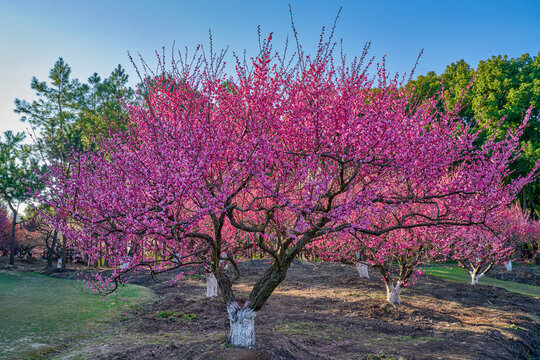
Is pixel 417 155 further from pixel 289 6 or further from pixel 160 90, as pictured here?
pixel 160 90

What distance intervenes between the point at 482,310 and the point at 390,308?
4053 mm

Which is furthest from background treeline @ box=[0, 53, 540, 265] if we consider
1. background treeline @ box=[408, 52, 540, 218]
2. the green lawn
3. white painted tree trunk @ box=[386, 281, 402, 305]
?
white painted tree trunk @ box=[386, 281, 402, 305]

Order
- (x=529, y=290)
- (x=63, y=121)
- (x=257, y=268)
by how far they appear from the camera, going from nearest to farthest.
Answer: (x=529, y=290) < (x=257, y=268) < (x=63, y=121)

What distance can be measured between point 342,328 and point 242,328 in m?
4.31

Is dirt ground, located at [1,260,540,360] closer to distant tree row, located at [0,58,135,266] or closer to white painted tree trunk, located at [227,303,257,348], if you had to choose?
white painted tree trunk, located at [227,303,257,348]

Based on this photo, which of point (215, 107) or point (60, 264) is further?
point (60, 264)

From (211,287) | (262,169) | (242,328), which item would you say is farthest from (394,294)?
(262,169)

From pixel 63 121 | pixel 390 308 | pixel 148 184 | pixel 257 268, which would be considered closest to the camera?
pixel 148 184

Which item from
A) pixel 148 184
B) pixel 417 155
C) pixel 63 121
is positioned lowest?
pixel 148 184

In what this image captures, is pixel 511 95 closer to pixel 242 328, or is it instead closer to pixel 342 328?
pixel 342 328

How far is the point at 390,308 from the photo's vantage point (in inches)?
457


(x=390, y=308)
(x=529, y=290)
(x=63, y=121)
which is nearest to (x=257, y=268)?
(x=390, y=308)

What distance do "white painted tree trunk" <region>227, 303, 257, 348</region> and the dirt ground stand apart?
Answer: 0.79 feet

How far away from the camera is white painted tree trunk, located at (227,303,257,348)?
6.48 meters
